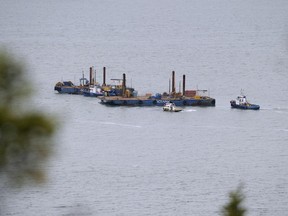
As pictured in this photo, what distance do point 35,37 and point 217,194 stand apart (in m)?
91.8

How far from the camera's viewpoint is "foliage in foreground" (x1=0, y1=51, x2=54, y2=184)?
157 inches

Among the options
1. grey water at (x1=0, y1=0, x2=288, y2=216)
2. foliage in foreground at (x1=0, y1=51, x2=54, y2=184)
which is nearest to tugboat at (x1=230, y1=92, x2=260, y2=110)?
grey water at (x1=0, y1=0, x2=288, y2=216)

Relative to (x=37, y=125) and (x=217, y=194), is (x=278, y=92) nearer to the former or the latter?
(x=217, y=194)

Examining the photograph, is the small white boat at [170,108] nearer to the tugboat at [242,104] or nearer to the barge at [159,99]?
the barge at [159,99]

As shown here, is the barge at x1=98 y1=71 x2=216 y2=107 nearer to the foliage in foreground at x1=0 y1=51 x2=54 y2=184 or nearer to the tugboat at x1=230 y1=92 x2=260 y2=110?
the tugboat at x1=230 y1=92 x2=260 y2=110

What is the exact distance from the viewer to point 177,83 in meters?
75.2

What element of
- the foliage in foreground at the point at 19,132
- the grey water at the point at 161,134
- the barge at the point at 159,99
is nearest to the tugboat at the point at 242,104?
the grey water at the point at 161,134

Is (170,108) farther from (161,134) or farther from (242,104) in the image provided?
(161,134)

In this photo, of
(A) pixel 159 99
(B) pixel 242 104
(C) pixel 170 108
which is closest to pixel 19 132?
(C) pixel 170 108

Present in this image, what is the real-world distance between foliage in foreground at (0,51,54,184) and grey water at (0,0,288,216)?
6cm

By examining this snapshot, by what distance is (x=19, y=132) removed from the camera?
4043 mm

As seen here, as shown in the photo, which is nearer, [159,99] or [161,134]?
[161,134]

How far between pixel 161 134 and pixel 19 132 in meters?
46.8

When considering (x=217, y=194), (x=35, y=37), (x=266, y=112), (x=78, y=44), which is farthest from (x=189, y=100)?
(x=35, y=37)
